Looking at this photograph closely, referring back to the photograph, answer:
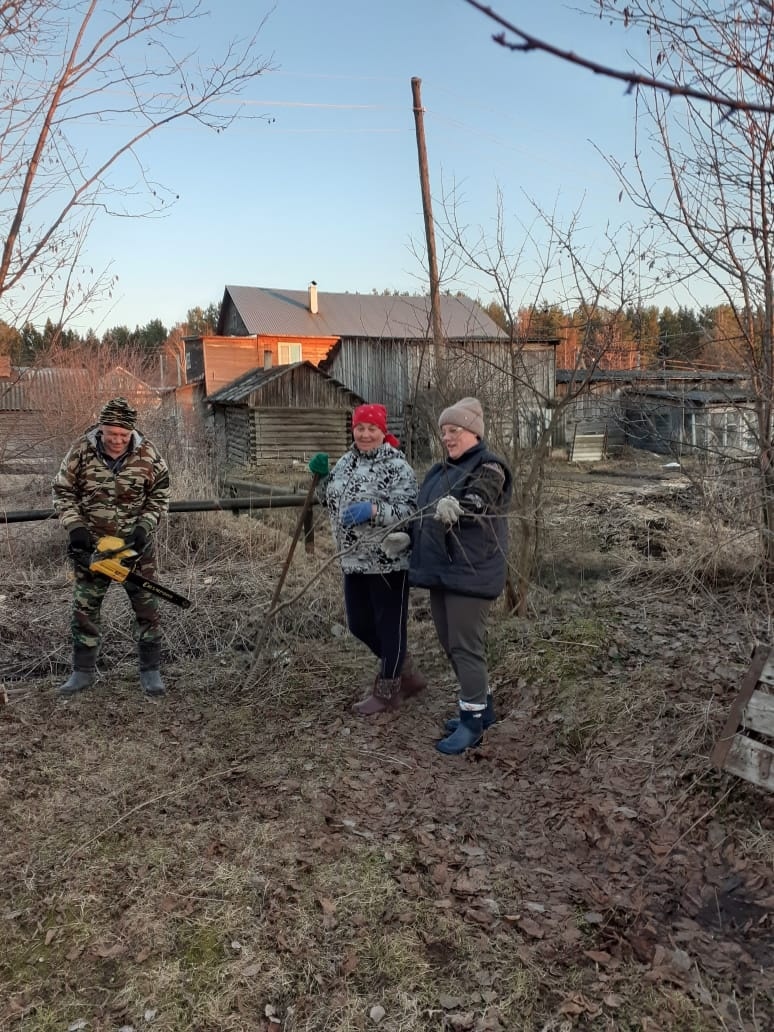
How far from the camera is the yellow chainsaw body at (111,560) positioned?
13.5 feet

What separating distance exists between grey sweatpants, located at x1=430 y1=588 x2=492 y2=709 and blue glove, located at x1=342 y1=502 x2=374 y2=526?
0.54 metres

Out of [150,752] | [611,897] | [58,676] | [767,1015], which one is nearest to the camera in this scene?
[767,1015]

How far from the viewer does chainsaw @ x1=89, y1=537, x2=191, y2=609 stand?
4129 mm

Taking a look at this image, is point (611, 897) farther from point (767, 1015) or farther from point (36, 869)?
point (36, 869)

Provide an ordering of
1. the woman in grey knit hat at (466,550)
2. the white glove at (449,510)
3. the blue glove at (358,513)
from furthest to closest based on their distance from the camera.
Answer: the blue glove at (358,513) < the woman in grey knit hat at (466,550) < the white glove at (449,510)

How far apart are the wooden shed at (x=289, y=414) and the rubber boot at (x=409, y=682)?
1799 cm

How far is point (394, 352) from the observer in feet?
86.0

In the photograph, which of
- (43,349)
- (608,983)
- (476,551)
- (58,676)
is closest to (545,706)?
(476,551)

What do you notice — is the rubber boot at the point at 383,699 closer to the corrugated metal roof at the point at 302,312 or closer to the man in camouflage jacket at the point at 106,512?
the man in camouflage jacket at the point at 106,512

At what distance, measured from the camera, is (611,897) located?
8.84 ft

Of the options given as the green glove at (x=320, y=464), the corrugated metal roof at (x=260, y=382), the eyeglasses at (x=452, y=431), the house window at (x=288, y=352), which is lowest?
the green glove at (x=320, y=464)

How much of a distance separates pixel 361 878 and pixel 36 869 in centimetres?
124

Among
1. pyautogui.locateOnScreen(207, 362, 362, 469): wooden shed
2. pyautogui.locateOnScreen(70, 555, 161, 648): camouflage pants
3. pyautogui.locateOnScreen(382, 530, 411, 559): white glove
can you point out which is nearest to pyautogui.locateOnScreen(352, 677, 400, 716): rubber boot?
pyautogui.locateOnScreen(382, 530, 411, 559): white glove

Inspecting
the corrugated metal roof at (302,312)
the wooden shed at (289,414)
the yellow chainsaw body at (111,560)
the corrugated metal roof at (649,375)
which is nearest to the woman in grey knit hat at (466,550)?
the corrugated metal roof at (649,375)
